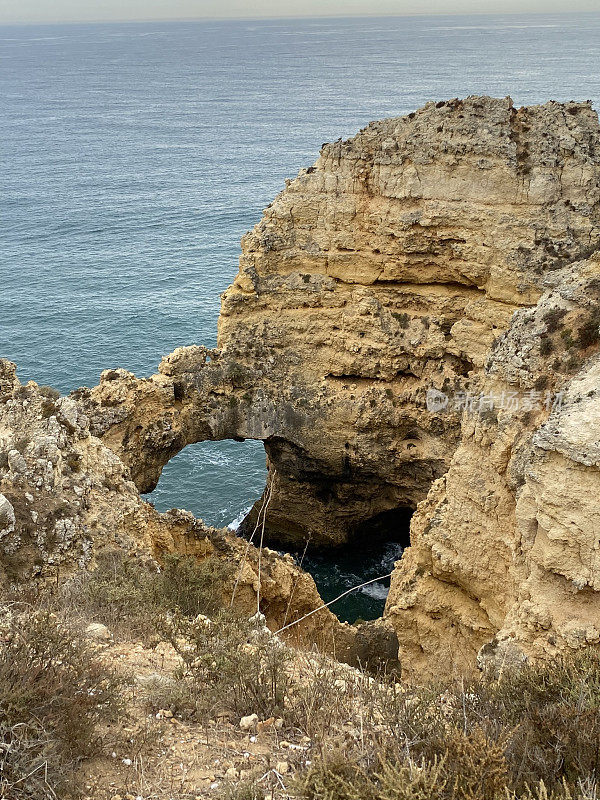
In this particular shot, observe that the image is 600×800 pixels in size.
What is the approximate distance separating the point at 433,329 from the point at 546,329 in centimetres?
1042

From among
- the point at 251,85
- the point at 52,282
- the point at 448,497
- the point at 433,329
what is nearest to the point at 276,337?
the point at 433,329

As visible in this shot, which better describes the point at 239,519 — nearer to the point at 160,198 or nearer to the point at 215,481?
the point at 215,481

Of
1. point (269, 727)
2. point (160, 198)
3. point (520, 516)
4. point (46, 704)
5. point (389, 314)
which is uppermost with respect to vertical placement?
point (160, 198)

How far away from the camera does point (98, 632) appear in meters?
11.9

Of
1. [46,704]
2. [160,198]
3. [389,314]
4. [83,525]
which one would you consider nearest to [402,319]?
[389,314]

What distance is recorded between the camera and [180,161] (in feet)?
283

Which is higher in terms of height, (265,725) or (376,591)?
(265,725)

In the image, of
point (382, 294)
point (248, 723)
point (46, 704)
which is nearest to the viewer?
point (46, 704)

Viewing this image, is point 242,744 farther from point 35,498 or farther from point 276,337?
point 276,337

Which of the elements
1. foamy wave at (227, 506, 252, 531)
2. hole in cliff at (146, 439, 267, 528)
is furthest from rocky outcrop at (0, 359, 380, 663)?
hole in cliff at (146, 439, 267, 528)

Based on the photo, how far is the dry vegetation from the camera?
24.4 feet

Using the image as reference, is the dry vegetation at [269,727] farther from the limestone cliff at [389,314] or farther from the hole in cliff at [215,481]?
the hole in cliff at [215,481]

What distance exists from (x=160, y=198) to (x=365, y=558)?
48681 mm

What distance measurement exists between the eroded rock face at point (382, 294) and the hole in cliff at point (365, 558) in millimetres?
3082
